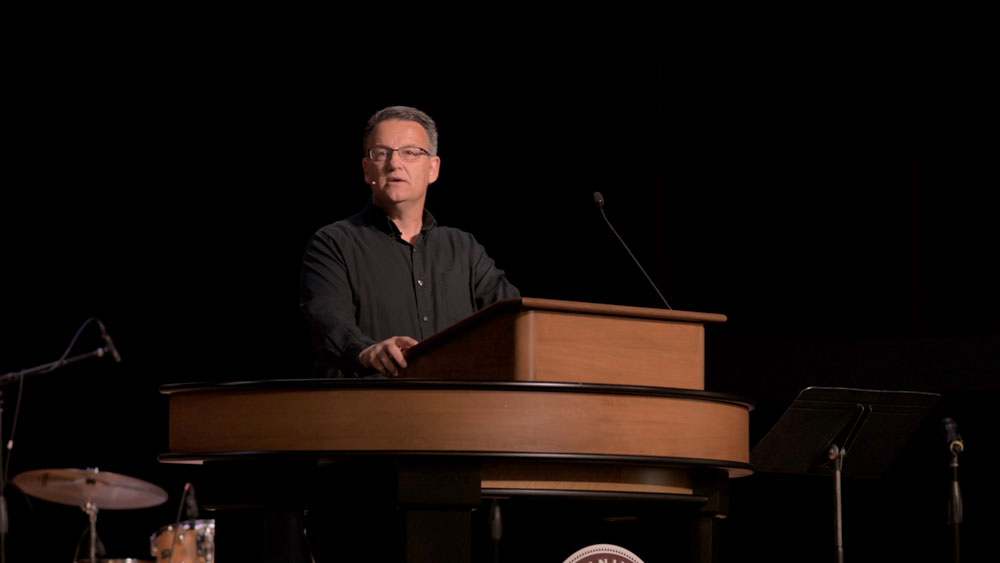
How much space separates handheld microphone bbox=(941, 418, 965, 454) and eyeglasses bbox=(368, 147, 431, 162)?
200 cm

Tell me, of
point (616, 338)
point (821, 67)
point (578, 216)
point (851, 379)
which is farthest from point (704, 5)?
point (616, 338)

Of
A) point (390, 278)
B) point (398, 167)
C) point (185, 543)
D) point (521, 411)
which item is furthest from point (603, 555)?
point (185, 543)

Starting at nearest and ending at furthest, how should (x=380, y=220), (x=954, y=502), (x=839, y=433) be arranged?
(x=380, y=220), (x=839, y=433), (x=954, y=502)

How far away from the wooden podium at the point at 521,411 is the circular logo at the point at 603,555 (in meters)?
0.19

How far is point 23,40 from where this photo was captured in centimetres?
678

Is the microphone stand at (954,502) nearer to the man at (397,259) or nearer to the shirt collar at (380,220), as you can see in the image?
the man at (397,259)

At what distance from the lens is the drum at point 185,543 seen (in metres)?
6.06

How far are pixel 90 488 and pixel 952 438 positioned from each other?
3509 millimetres

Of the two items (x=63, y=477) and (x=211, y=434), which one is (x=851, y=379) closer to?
(x=63, y=477)

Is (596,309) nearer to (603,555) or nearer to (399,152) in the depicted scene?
(603,555)

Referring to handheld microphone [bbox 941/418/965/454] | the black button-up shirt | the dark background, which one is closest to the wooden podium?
the black button-up shirt

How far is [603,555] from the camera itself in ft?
9.50

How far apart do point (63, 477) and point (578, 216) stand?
104 inches

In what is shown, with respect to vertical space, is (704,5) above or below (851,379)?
above
